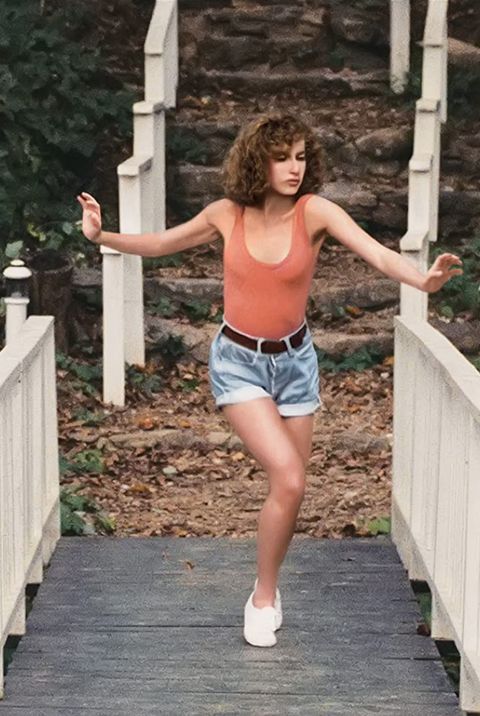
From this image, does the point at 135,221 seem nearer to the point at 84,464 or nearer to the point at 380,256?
the point at 84,464

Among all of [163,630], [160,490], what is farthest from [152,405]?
[163,630]

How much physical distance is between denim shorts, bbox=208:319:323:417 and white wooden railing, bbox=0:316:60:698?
656 mm

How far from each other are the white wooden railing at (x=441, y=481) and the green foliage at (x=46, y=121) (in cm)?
504

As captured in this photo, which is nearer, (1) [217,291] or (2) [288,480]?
(2) [288,480]

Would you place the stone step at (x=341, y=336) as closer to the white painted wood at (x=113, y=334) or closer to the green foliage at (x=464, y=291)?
the green foliage at (x=464, y=291)

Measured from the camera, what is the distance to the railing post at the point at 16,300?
7379 millimetres

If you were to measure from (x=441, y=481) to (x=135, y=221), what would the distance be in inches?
182

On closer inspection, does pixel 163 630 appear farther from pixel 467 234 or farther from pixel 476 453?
pixel 467 234

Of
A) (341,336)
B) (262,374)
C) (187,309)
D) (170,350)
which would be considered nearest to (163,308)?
(187,309)

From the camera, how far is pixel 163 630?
6.14 metres

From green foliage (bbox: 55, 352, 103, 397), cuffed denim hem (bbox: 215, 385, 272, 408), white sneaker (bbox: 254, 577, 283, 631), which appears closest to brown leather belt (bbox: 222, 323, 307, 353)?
cuffed denim hem (bbox: 215, 385, 272, 408)

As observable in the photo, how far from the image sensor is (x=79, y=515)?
8133 millimetres

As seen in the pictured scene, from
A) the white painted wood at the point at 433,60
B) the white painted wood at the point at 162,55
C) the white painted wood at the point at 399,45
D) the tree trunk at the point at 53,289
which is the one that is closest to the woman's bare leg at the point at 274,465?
the tree trunk at the point at 53,289

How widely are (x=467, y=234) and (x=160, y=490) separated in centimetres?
413
